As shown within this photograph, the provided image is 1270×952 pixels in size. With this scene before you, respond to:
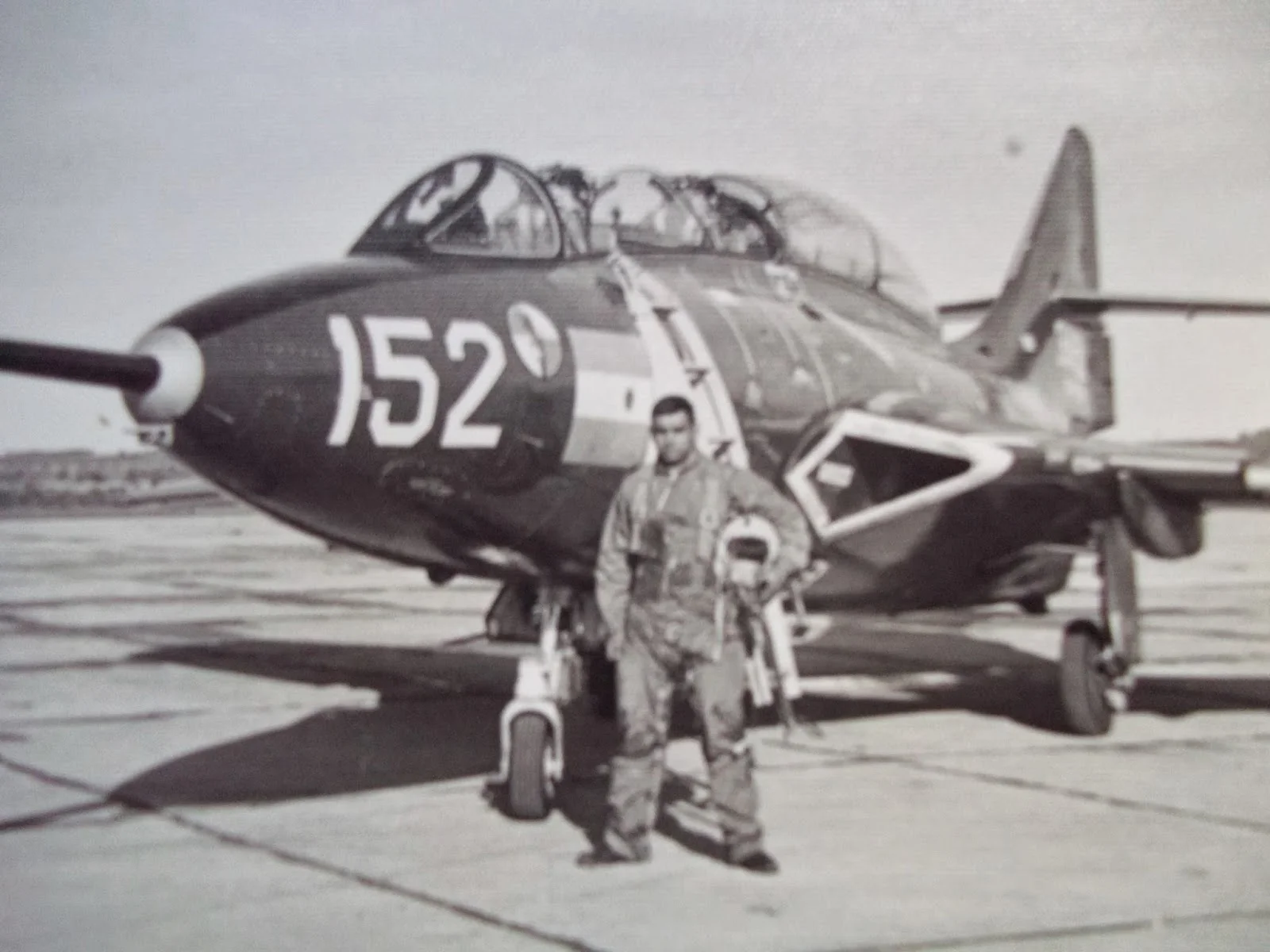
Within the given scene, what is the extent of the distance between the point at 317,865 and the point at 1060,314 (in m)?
8.19

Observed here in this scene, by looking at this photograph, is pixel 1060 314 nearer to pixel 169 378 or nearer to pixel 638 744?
pixel 638 744

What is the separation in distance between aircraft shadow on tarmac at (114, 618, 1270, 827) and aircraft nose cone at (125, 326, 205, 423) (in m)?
1.93

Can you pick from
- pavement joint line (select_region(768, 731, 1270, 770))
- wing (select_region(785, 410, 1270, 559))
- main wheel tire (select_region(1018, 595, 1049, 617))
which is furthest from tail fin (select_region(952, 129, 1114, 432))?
pavement joint line (select_region(768, 731, 1270, 770))

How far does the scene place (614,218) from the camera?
7.45m

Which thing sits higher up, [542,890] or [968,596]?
→ [968,596]

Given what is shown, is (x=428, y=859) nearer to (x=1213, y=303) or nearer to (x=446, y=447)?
(x=446, y=447)

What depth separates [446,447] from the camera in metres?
6.09

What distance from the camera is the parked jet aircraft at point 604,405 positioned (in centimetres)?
571

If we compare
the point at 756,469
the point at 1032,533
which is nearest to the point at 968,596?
the point at 1032,533

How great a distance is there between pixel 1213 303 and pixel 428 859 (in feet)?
26.0

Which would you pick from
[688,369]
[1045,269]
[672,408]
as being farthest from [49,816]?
[1045,269]

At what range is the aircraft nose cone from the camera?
534 cm

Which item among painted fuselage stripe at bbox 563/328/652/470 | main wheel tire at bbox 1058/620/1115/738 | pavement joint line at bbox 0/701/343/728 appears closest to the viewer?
painted fuselage stripe at bbox 563/328/652/470

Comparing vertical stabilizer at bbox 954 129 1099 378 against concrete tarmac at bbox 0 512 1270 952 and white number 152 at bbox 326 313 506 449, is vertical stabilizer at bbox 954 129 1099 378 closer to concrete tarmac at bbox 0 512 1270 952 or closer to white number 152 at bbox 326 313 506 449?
concrete tarmac at bbox 0 512 1270 952
